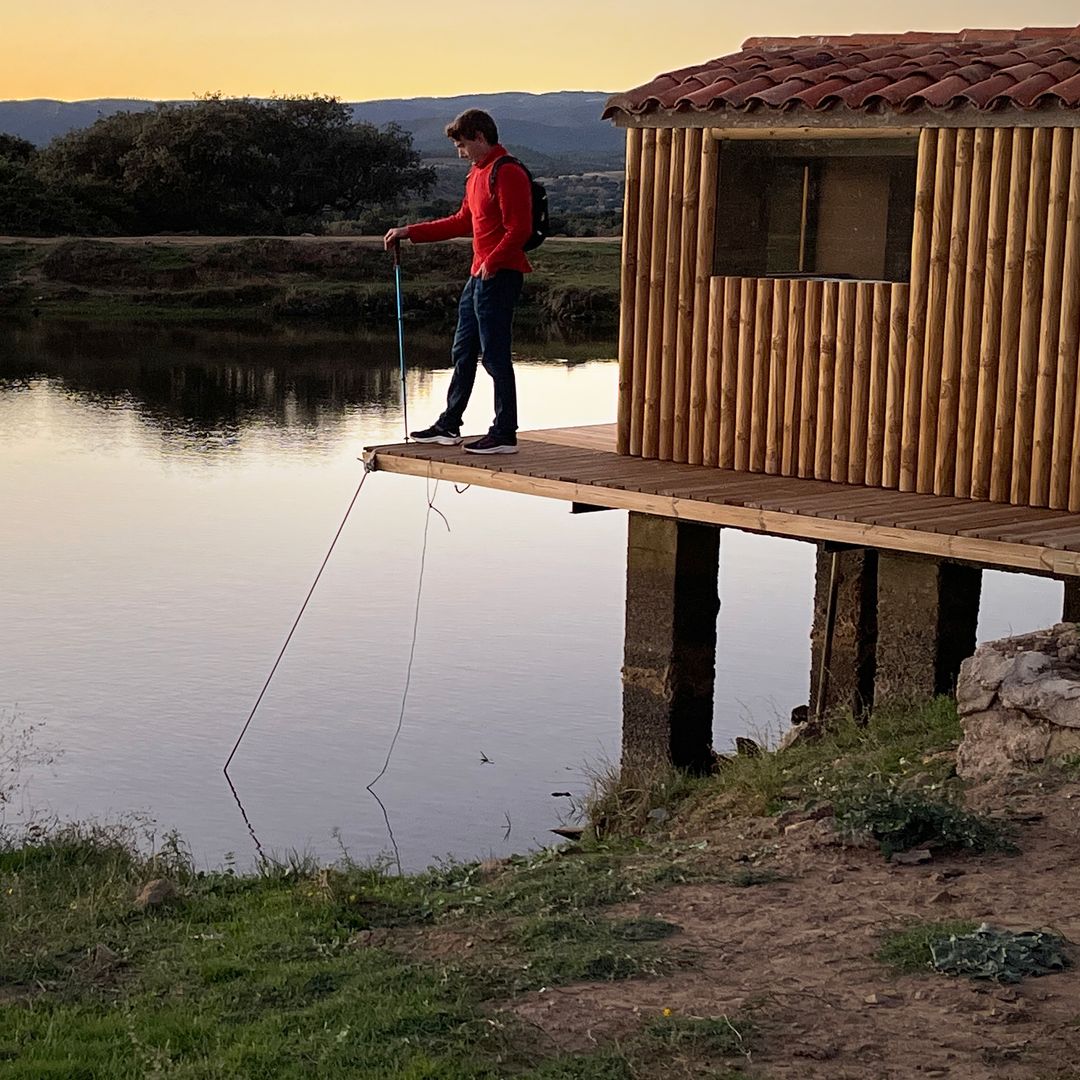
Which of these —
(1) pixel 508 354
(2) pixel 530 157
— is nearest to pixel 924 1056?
(1) pixel 508 354

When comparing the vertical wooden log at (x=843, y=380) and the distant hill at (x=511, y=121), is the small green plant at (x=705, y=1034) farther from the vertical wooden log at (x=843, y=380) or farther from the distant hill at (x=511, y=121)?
the distant hill at (x=511, y=121)

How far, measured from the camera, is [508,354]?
10.5m

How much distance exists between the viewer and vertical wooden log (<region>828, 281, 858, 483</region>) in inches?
396

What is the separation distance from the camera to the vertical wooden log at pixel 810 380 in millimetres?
10133

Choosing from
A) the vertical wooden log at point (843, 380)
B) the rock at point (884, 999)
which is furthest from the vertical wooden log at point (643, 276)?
the rock at point (884, 999)

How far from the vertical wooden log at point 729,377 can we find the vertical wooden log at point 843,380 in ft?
2.02

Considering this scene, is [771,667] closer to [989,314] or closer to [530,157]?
[989,314]

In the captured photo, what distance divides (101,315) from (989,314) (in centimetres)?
3294

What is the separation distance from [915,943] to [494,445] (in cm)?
560

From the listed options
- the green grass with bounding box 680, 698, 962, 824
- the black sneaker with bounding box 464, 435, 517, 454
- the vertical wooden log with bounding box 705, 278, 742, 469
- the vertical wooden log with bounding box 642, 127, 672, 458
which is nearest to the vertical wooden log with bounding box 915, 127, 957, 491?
the vertical wooden log with bounding box 705, 278, 742, 469

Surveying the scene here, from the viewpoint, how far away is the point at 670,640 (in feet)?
35.4

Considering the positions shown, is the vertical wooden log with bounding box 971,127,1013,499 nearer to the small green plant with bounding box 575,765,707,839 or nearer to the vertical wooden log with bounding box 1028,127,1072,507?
the vertical wooden log with bounding box 1028,127,1072,507

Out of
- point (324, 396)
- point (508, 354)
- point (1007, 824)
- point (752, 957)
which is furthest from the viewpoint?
point (324, 396)

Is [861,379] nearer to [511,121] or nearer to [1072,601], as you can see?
[1072,601]
